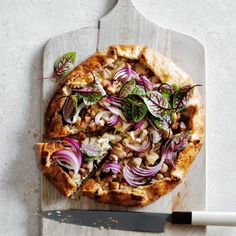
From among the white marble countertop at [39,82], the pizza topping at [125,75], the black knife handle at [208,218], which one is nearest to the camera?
the black knife handle at [208,218]

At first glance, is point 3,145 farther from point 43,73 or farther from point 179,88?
point 179,88

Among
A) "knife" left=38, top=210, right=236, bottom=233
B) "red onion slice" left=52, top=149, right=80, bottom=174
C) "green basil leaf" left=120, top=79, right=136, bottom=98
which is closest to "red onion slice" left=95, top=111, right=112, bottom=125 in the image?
"green basil leaf" left=120, top=79, right=136, bottom=98

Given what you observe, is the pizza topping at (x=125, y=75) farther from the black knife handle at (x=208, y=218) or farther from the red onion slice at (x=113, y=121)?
the black knife handle at (x=208, y=218)

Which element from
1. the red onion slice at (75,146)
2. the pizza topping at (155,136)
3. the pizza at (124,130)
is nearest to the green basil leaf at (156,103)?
the pizza at (124,130)

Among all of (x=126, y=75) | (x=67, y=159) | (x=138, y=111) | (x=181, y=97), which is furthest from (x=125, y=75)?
(x=67, y=159)

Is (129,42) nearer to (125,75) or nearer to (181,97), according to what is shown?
(125,75)

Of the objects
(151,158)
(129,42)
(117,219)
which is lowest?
(117,219)
